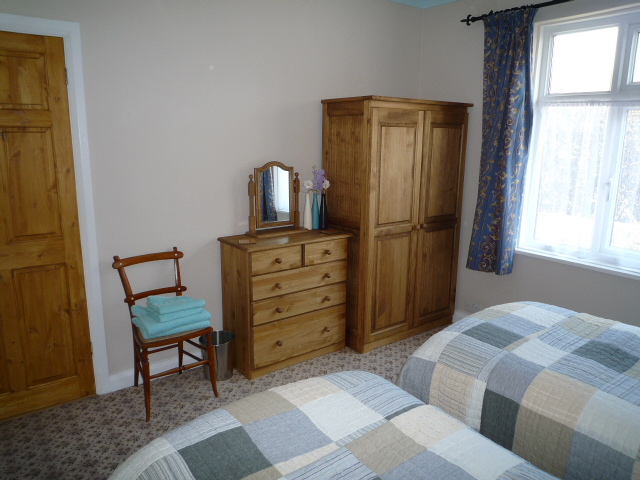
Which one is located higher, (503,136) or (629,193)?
(503,136)

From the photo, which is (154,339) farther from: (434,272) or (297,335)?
(434,272)

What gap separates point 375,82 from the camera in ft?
12.8

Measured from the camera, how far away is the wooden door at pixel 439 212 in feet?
11.8

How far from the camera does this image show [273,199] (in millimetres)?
3395

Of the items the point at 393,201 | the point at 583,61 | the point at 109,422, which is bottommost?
the point at 109,422

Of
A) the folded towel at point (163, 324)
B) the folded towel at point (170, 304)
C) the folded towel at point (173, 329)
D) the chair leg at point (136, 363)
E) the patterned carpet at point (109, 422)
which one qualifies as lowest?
the patterned carpet at point (109, 422)

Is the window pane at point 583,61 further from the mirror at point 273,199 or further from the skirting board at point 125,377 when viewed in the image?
the skirting board at point 125,377

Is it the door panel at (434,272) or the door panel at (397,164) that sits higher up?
the door panel at (397,164)

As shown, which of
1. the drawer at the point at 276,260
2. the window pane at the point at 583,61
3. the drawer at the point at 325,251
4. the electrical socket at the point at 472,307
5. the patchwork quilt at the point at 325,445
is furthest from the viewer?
the electrical socket at the point at 472,307

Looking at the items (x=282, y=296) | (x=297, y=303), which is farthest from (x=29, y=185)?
(x=297, y=303)

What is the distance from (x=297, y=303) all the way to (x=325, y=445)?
6.09 feet

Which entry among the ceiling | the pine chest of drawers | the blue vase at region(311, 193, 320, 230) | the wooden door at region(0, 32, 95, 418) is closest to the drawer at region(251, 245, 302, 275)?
the pine chest of drawers

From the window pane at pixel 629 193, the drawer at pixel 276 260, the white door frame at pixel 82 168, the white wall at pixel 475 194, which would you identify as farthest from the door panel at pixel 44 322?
the window pane at pixel 629 193

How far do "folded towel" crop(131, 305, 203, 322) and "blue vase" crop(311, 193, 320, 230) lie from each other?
1126mm
